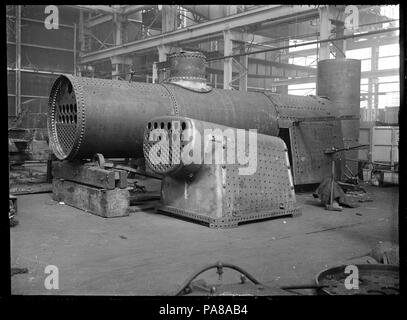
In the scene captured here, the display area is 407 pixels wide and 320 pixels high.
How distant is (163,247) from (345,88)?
22.3ft

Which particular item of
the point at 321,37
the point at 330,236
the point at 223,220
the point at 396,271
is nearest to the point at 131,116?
the point at 223,220

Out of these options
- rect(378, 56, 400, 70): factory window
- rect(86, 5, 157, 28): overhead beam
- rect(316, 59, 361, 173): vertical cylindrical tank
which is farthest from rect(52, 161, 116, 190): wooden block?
rect(378, 56, 400, 70): factory window

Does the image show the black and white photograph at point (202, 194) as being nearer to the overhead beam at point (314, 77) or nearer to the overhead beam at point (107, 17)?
the overhead beam at point (107, 17)

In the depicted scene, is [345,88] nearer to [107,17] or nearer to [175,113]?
[175,113]

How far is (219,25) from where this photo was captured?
13.9m

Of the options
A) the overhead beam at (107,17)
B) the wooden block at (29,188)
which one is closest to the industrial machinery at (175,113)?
the wooden block at (29,188)

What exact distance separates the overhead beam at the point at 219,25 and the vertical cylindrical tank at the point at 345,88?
2837mm

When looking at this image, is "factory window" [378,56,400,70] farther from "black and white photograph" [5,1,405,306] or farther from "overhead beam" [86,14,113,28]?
"overhead beam" [86,14,113,28]

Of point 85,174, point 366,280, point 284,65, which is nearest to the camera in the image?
point 366,280

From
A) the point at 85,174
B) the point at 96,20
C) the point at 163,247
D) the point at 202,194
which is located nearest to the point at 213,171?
the point at 202,194

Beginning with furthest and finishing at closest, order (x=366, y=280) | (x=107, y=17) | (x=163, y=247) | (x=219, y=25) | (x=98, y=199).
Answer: (x=107, y=17) → (x=219, y=25) → (x=98, y=199) → (x=163, y=247) → (x=366, y=280)
